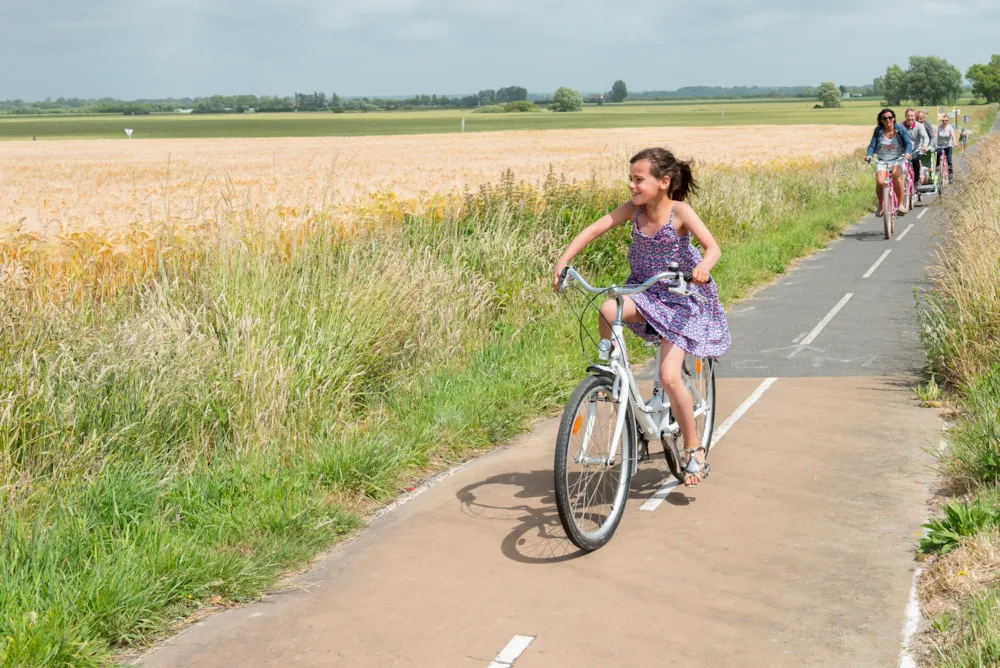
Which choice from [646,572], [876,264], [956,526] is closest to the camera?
[646,572]

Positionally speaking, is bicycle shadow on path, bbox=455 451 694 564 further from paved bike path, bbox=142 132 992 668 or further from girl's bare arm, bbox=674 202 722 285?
girl's bare arm, bbox=674 202 722 285

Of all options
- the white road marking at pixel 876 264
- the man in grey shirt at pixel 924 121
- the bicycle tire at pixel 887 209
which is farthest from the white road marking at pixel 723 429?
the man in grey shirt at pixel 924 121

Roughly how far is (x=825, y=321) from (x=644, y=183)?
754 centimetres

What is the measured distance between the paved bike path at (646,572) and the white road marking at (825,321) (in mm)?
3053

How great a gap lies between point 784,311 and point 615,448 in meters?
8.42

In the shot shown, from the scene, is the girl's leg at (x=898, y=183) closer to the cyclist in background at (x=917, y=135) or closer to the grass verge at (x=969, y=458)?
the cyclist in background at (x=917, y=135)

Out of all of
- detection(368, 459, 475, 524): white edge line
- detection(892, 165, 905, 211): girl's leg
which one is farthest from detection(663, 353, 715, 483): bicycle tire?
detection(892, 165, 905, 211): girl's leg

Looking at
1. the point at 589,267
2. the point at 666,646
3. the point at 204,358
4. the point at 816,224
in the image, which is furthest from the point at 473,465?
the point at 816,224

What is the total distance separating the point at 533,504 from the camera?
20.8 feet

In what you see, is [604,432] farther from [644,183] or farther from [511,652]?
[511,652]

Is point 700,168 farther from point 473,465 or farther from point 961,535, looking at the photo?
point 961,535

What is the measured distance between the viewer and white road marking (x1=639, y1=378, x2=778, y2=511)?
250 inches

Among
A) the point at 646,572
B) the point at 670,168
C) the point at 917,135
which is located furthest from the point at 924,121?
the point at 646,572

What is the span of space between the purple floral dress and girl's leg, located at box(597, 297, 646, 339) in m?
0.04
